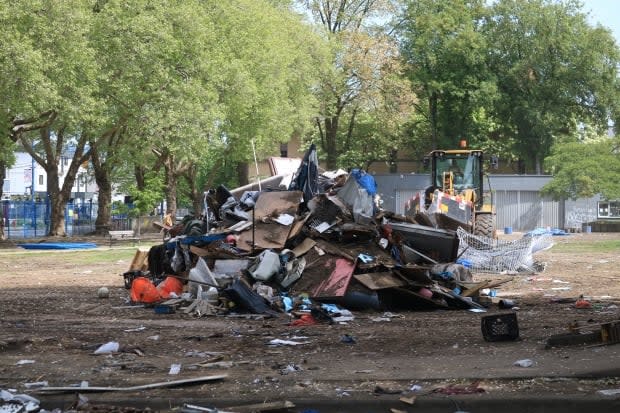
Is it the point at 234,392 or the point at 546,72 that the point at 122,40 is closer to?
the point at 234,392

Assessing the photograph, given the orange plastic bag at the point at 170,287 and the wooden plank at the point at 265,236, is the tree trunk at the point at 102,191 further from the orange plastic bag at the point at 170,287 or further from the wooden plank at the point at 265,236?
the orange plastic bag at the point at 170,287

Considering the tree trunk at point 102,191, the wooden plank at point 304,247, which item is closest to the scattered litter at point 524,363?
the wooden plank at point 304,247

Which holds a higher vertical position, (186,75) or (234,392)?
(186,75)

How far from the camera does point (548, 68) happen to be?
62500 millimetres

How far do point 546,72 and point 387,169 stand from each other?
1805 cm

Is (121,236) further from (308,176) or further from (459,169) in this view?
(308,176)

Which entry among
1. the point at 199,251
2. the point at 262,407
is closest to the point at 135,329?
the point at 199,251

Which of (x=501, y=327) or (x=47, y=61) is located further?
(x=47, y=61)

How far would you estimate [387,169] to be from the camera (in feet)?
250

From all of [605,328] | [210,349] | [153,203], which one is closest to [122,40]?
[153,203]

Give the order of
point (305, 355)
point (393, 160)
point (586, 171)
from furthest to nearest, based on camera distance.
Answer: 1. point (393, 160)
2. point (586, 171)
3. point (305, 355)

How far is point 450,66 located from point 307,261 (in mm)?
51393

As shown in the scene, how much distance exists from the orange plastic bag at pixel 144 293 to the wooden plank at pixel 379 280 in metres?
3.45

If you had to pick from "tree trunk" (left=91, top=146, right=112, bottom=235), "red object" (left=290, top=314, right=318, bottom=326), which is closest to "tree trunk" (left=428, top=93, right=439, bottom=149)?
"tree trunk" (left=91, top=146, right=112, bottom=235)
